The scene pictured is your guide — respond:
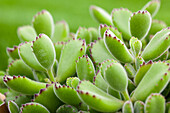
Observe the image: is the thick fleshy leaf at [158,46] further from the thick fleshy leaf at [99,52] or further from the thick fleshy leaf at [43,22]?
the thick fleshy leaf at [43,22]

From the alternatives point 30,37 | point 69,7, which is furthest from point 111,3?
point 30,37

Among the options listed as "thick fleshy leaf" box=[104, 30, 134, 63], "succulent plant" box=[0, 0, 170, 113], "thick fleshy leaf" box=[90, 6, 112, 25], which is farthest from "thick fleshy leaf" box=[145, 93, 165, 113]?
"thick fleshy leaf" box=[90, 6, 112, 25]

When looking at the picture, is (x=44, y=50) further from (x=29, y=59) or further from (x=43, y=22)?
(x=43, y=22)

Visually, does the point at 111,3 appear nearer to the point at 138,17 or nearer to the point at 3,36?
the point at 3,36

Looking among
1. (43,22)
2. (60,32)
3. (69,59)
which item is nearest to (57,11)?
(60,32)

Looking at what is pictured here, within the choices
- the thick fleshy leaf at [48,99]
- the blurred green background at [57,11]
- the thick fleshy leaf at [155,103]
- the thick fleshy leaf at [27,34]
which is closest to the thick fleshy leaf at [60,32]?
the thick fleshy leaf at [27,34]

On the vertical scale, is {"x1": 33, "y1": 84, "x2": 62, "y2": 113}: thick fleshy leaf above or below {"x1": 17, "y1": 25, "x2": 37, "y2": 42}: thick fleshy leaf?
below

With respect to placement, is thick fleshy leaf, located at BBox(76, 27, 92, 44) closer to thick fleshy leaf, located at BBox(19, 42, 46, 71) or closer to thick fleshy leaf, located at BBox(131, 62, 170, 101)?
thick fleshy leaf, located at BBox(19, 42, 46, 71)
